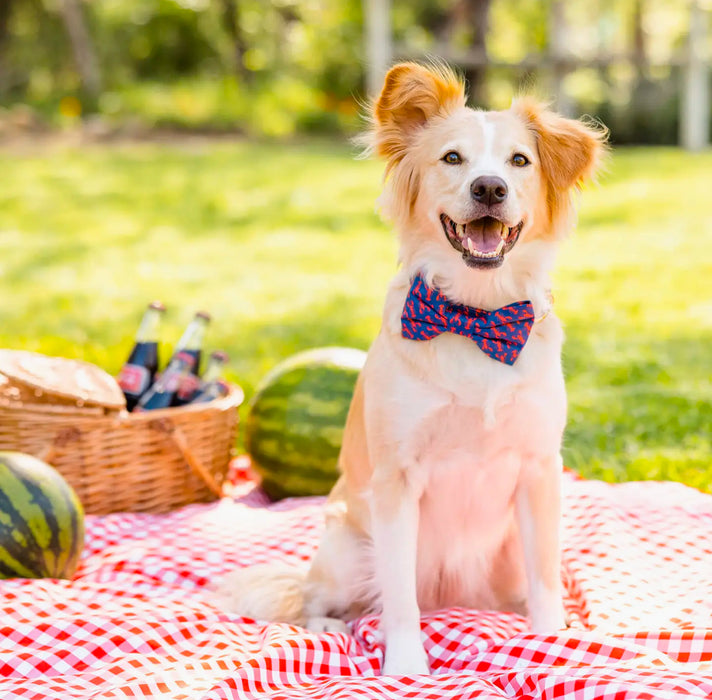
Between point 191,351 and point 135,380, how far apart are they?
0.89 feet

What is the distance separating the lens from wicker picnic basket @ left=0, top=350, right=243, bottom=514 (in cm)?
383

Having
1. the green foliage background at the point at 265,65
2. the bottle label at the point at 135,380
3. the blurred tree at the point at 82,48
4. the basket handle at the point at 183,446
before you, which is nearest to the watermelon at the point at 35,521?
the basket handle at the point at 183,446

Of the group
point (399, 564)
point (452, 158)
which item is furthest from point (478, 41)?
point (399, 564)

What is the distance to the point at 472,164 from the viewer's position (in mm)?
2707

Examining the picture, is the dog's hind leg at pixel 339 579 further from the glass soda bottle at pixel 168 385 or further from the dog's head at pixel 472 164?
the glass soda bottle at pixel 168 385

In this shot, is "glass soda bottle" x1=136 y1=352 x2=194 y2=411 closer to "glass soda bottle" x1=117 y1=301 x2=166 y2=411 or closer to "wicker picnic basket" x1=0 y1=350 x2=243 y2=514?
"glass soda bottle" x1=117 y1=301 x2=166 y2=411

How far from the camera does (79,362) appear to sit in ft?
13.4

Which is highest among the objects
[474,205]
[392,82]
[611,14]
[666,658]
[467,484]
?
[611,14]

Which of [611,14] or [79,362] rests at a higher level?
[611,14]

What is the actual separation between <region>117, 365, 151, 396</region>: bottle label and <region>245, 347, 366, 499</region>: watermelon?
0.49 metres

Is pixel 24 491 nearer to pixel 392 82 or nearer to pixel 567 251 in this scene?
pixel 392 82

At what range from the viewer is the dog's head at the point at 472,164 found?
2.65 metres

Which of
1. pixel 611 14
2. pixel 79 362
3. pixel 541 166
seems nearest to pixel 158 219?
pixel 79 362

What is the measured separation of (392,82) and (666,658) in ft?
5.68
